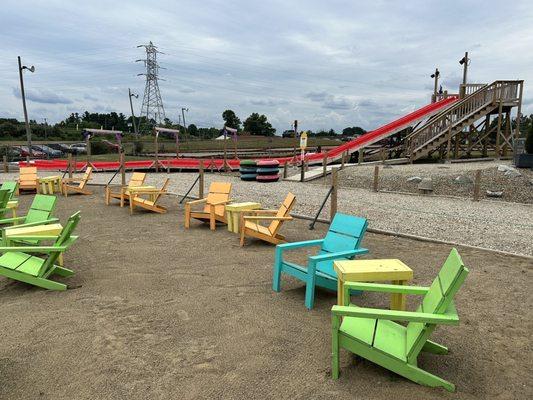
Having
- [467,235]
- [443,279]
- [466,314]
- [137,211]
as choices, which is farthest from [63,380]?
[137,211]

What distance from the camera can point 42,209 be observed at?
251 inches

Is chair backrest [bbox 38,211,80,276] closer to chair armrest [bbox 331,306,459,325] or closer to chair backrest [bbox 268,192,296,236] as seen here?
chair backrest [bbox 268,192,296,236]

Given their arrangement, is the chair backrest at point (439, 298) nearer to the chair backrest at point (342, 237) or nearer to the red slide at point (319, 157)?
the chair backrest at point (342, 237)

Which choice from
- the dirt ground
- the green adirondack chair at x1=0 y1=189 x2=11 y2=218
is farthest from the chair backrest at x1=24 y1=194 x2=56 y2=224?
the green adirondack chair at x1=0 y1=189 x2=11 y2=218

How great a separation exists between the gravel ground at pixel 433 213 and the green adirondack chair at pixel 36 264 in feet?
17.7

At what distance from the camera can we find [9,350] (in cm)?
325

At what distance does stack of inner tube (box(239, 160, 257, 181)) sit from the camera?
57.3ft

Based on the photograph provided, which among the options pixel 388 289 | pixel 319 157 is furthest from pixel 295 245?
pixel 319 157

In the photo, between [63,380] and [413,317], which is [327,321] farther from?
[63,380]

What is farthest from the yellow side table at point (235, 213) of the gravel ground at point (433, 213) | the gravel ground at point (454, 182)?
the gravel ground at point (454, 182)

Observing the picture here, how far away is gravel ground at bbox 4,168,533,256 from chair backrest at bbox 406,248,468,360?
4.08m

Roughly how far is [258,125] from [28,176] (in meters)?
67.1

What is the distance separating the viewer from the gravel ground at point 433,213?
23.3 ft

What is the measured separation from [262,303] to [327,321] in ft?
2.36
